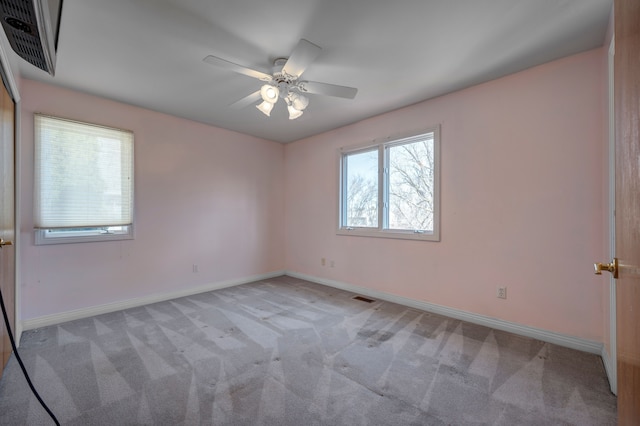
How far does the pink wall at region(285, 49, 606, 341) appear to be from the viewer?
2.21 metres

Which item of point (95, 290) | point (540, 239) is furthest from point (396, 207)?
point (95, 290)

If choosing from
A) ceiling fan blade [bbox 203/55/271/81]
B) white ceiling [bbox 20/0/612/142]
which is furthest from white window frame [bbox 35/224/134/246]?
ceiling fan blade [bbox 203/55/271/81]

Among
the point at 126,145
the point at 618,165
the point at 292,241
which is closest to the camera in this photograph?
the point at 618,165

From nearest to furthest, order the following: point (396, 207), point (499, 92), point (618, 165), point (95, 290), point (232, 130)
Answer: point (618, 165), point (499, 92), point (95, 290), point (396, 207), point (232, 130)

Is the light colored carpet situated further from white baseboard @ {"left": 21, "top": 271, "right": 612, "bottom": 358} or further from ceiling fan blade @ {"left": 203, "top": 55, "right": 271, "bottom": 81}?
ceiling fan blade @ {"left": 203, "top": 55, "right": 271, "bottom": 81}

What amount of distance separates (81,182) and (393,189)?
3654mm

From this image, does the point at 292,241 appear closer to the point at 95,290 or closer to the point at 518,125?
the point at 95,290

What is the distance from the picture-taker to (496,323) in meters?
2.64

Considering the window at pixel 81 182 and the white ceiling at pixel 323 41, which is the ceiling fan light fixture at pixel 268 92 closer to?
the white ceiling at pixel 323 41

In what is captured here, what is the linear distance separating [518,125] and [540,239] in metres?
1.08

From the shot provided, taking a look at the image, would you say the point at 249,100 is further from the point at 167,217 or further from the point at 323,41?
the point at 167,217

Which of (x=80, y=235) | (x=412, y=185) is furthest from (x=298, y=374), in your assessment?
(x=80, y=235)

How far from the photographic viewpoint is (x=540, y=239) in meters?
2.42

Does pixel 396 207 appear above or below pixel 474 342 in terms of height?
above
